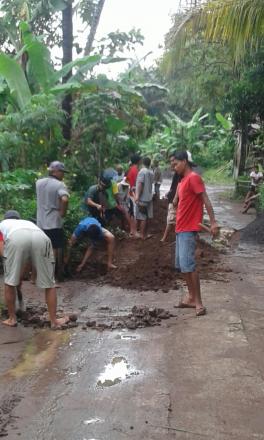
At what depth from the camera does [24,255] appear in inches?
231

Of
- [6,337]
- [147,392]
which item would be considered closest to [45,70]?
[6,337]

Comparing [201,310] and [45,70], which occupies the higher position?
[45,70]

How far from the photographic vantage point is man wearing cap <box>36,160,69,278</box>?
25.3 feet

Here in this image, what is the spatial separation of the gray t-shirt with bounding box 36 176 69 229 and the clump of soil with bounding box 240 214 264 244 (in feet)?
17.7

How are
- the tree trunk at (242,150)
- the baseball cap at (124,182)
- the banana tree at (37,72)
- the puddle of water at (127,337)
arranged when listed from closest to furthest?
the puddle of water at (127,337)
the banana tree at (37,72)
the baseball cap at (124,182)
the tree trunk at (242,150)

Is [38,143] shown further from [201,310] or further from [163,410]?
[163,410]

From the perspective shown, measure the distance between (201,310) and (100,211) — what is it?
3.66 m

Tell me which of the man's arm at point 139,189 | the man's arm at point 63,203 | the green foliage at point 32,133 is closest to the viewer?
the man's arm at point 63,203

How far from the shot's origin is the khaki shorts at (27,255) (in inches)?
229

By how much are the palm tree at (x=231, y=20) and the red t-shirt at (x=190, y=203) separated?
177 inches

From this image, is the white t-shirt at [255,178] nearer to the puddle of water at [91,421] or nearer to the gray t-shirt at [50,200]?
the gray t-shirt at [50,200]

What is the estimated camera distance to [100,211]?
9656 millimetres

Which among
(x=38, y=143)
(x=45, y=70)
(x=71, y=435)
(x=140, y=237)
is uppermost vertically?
(x=45, y=70)

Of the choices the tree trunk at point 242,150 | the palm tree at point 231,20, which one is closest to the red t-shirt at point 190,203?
the palm tree at point 231,20
